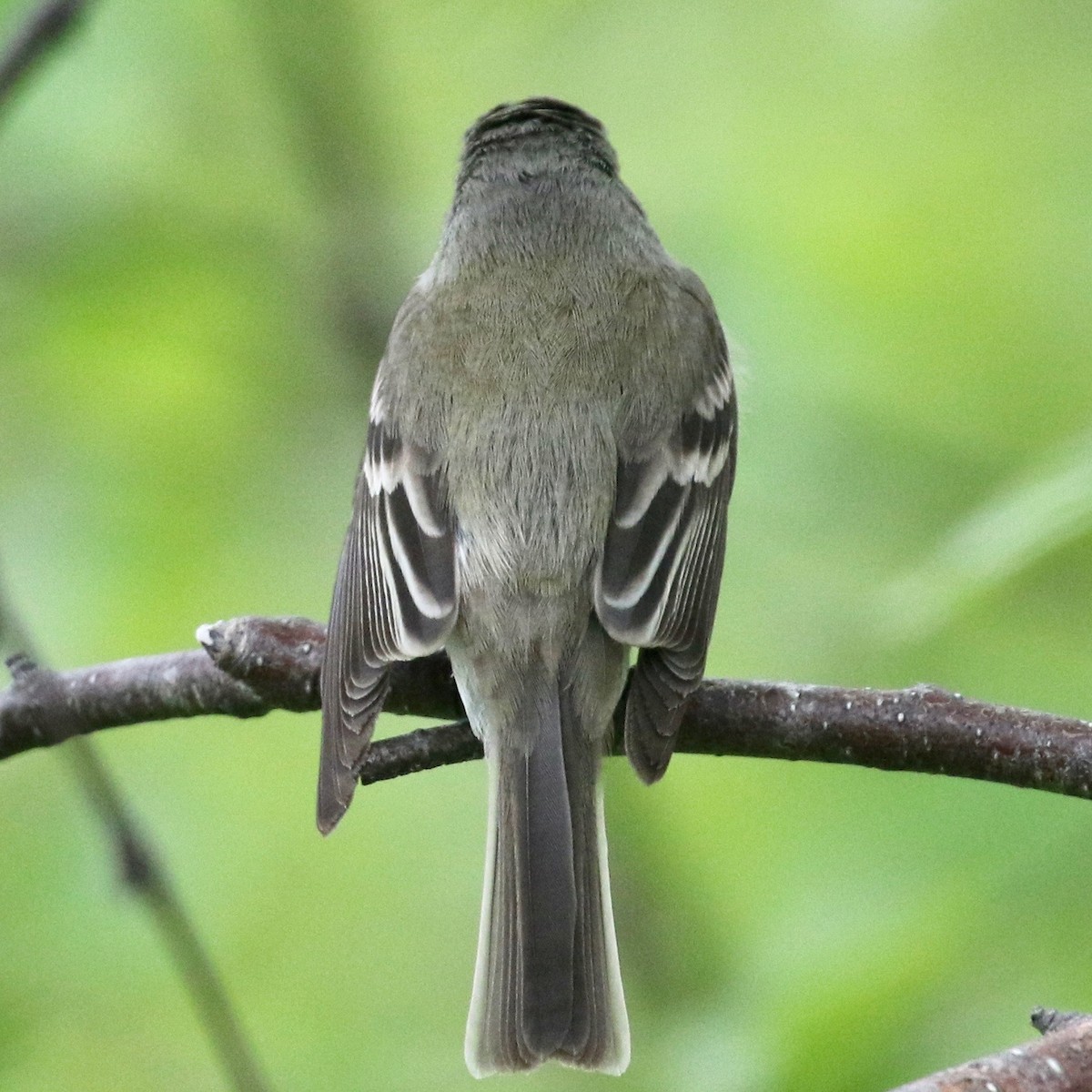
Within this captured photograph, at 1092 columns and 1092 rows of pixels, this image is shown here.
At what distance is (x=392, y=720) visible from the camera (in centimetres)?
576

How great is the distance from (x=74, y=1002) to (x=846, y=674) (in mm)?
2237

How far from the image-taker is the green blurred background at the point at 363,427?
14.3ft

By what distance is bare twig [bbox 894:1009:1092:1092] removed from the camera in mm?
2516

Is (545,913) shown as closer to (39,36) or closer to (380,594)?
(380,594)

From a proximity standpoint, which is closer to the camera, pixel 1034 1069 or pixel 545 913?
pixel 1034 1069

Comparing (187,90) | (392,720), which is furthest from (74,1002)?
(187,90)

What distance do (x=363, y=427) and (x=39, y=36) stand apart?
2782 millimetres

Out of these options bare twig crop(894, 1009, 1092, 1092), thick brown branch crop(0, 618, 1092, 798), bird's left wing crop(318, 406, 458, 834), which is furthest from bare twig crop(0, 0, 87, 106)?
bare twig crop(894, 1009, 1092, 1092)

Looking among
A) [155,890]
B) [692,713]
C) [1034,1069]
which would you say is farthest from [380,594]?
[1034,1069]

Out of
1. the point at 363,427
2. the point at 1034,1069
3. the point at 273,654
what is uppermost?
the point at 363,427

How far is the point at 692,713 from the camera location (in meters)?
3.84

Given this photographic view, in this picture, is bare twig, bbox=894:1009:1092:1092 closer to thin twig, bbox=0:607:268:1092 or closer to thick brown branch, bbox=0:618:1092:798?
thick brown branch, bbox=0:618:1092:798

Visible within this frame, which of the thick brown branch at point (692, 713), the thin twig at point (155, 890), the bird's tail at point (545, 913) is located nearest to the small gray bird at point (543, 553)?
the bird's tail at point (545, 913)

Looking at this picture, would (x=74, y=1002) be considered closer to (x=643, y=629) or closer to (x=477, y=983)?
(x=477, y=983)
